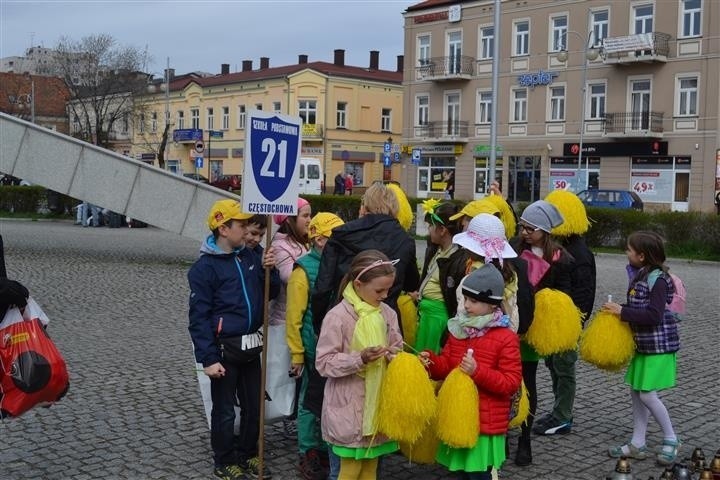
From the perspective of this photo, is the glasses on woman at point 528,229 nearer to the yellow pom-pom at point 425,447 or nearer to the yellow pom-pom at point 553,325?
the yellow pom-pom at point 553,325

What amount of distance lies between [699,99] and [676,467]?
38.4 metres

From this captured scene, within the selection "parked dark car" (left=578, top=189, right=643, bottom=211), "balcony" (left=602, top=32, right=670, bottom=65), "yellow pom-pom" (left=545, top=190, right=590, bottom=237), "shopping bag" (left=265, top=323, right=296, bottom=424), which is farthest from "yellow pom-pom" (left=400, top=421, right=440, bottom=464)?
"balcony" (left=602, top=32, right=670, bottom=65)

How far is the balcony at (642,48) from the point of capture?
40.5 meters

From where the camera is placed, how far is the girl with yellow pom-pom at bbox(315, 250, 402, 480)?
447cm

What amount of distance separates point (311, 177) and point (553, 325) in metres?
43.9

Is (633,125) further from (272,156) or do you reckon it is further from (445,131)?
(272,156)

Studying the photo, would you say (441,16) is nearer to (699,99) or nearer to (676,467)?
(699,99)

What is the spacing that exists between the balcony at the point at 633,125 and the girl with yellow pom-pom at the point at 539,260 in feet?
123

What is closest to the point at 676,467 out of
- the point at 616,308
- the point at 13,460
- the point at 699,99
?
the point at 616,308

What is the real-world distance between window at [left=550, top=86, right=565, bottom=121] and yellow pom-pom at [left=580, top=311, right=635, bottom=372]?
40917mm

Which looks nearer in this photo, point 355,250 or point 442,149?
point 355,250

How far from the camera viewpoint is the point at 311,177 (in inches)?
1922

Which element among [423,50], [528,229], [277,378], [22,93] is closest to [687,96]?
[423,50]

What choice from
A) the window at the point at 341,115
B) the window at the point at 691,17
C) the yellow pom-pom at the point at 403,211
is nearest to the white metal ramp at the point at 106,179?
the yellow pom-pom at the point at 403,211
